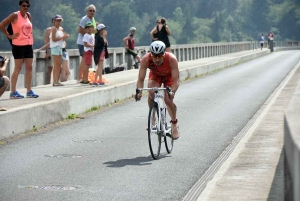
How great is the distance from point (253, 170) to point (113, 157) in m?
2.13

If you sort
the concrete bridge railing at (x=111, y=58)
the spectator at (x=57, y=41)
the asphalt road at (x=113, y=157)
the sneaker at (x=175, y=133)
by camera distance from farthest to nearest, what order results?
the concrete bridge railing at (x=111, y=58) < the spectator at (x=57, y=41) < the sneaker at (x=175, y=133) < the asphalt road at (x=113, y=157)

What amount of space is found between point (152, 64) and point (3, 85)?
3.14 meters

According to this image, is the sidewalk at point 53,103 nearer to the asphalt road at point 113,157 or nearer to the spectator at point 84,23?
the asphalt road at point 113,157

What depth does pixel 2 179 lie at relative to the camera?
8.82m

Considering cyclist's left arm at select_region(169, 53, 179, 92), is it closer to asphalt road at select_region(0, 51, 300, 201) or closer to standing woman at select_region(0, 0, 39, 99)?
asphalt road at select_region(0, 51, 300, 201)

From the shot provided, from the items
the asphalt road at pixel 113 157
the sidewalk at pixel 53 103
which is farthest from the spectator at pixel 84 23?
the asphalt road at pixel 113 157

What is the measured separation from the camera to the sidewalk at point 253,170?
25.0 ft

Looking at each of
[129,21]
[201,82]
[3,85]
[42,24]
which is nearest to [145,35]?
[129,21]

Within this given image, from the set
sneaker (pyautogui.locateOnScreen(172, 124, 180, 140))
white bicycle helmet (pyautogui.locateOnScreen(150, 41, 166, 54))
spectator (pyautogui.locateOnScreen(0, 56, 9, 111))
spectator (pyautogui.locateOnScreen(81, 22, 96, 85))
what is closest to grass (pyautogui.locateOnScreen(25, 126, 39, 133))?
spectator (pyautogui.locateOnScreen(0, 56, 9, 111))

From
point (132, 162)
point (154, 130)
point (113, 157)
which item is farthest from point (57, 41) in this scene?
point (132, 162)

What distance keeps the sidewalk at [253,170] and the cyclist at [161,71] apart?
1.04 meters

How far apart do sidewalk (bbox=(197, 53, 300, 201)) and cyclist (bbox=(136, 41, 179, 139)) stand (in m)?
1.04

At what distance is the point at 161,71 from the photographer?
35.5ft

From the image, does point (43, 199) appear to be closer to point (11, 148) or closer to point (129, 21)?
point (11, 148)
